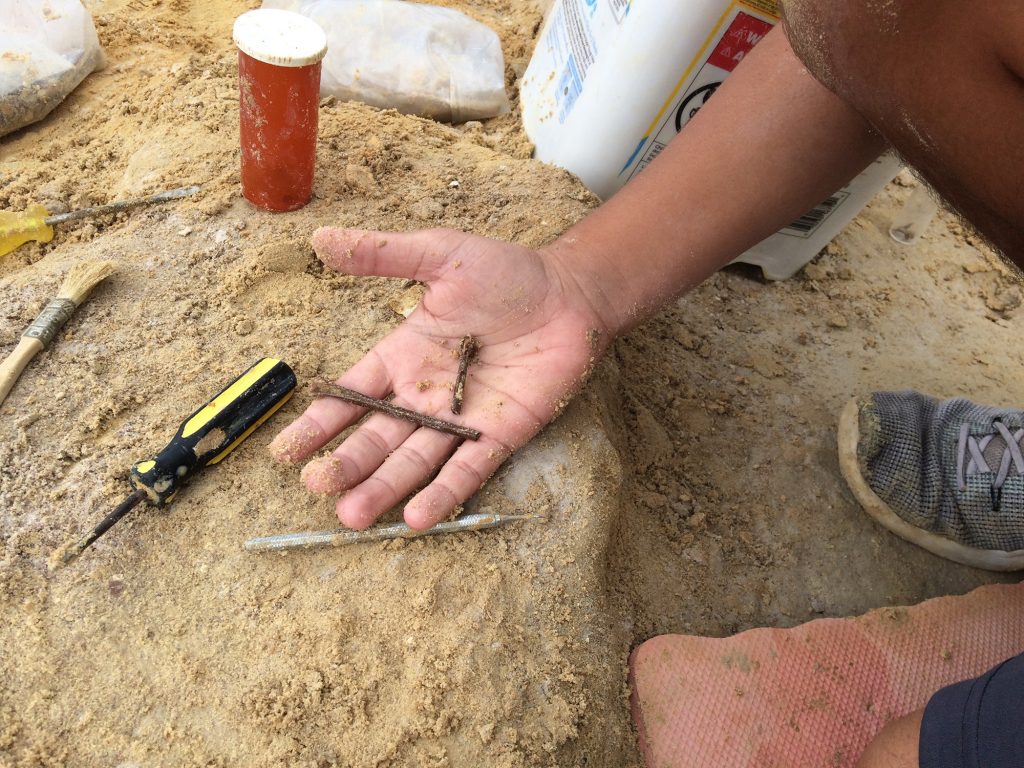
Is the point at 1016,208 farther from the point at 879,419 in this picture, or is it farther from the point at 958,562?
the point at 958,562

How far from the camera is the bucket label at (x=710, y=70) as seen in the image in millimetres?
1773

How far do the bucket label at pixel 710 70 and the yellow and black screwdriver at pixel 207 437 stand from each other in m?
1.18

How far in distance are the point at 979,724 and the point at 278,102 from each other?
5.78 feet

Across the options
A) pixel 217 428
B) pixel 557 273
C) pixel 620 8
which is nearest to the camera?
pixel 217 428

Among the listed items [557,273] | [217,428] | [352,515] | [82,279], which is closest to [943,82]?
[557,273]

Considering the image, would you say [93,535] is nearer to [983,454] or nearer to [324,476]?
[324,476]

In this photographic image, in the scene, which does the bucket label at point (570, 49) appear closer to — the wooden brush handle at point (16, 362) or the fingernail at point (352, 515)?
the fingernail at point (352, 515)

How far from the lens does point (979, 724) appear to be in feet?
3.41

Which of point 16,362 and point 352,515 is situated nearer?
point 352,515

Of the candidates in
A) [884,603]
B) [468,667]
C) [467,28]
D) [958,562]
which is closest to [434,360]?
[468,667]

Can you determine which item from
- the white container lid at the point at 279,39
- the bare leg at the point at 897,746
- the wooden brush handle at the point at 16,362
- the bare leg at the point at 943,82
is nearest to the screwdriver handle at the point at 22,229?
the wooden brush handle at the point at 16,362

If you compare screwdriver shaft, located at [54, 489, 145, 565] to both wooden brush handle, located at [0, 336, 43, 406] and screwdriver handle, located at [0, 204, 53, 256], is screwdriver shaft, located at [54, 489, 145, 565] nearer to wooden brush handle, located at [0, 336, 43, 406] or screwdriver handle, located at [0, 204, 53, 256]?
wooden brush handle, located at [0, 336, 43, 406]

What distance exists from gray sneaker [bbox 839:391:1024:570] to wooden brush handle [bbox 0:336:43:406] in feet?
5.97

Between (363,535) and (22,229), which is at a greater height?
(363,535)
